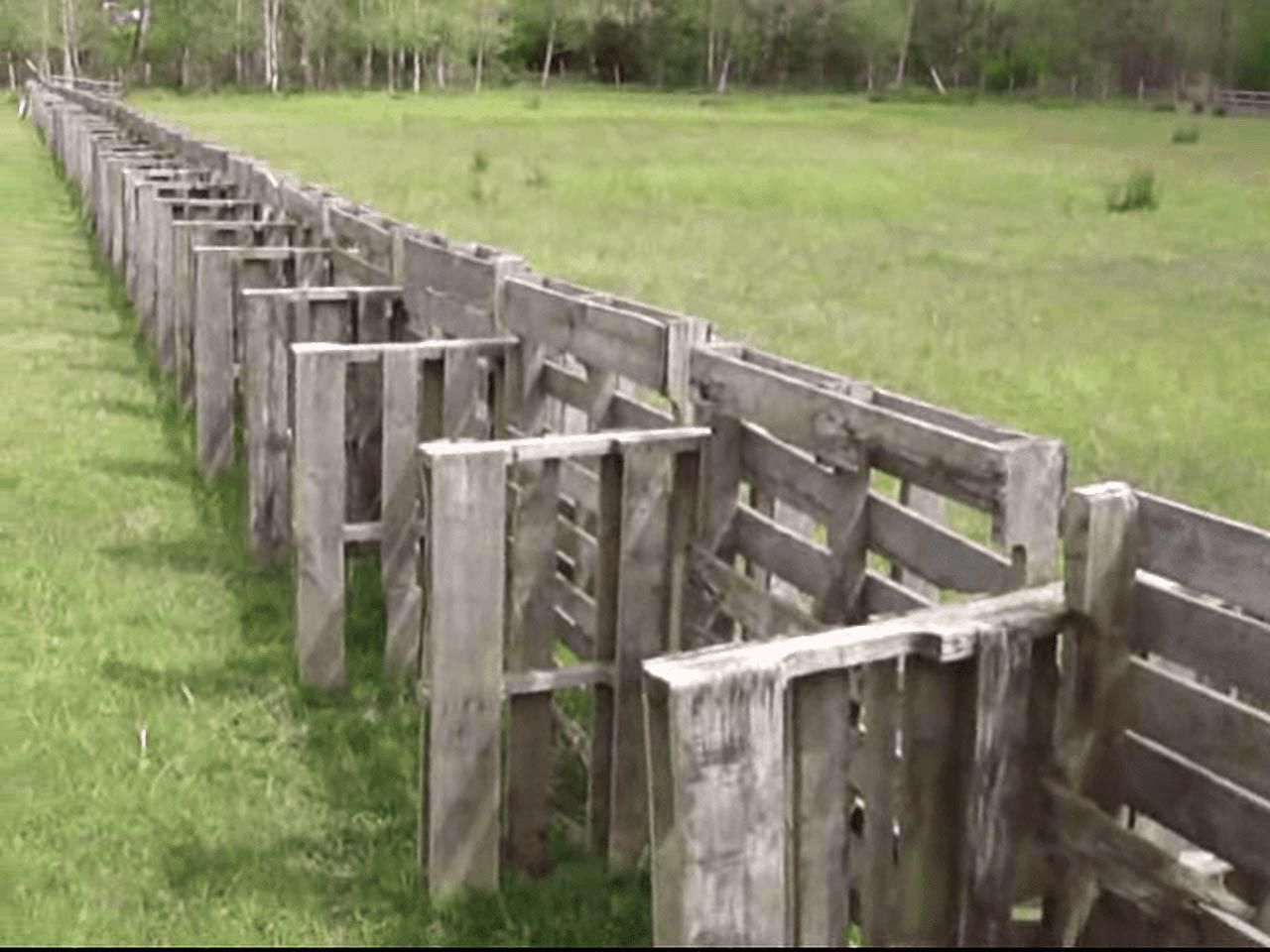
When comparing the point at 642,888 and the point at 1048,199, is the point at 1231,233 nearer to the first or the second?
the point at 1048,199

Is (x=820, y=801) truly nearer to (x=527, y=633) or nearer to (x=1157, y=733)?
(x=1157, y=733)

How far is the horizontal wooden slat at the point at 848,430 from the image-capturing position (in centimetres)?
378

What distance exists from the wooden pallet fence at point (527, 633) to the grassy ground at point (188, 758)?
7.1 inches

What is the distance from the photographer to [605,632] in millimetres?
5148

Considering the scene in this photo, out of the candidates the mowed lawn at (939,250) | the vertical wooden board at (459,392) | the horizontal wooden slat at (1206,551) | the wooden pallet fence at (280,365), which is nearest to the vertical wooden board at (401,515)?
the vertical wooden board at (459,392)

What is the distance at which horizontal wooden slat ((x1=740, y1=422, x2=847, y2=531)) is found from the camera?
4438mm

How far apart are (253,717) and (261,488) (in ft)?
6.51

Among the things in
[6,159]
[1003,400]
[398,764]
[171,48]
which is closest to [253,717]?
[398,764]

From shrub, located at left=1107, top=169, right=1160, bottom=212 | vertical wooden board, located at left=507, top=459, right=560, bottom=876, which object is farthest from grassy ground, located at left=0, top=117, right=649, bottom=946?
shrub, located at left=1107, top=169, right=1160, bottom=212

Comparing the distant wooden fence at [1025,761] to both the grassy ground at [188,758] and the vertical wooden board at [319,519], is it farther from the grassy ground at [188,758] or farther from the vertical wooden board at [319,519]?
the vertical wooden board at [319,519]

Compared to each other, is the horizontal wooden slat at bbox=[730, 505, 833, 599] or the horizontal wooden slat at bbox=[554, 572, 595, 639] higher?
the horizontal wooden slat at bbox=[730, 505, 833, 599]

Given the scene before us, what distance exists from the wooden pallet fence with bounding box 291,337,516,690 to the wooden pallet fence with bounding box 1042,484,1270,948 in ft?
10.8

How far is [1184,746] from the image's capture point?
3.52 metres

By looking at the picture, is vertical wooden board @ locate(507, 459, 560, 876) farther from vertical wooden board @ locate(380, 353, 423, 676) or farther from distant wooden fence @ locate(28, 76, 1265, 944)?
vertical wooden board @ locate(380, 353, 423, 676)
